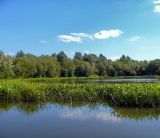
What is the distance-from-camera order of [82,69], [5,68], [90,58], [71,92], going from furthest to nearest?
[90,58] < [82,69] < [5,68] < [71,92]

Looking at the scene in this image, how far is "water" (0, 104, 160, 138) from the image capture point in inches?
408

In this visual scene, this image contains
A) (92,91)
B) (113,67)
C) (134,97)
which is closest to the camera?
(134,97)

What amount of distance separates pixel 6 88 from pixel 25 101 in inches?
52.6

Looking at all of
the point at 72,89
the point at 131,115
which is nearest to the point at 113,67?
the point at 72,89

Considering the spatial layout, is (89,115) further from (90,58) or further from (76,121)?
(90,58)

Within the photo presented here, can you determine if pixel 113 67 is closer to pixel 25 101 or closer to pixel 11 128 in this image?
pixel 25 101

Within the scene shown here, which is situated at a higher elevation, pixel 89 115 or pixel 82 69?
pixel 82 69

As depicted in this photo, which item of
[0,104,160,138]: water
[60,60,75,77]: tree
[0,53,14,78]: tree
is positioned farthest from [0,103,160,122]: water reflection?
Result: [60,60,75,77]: tree

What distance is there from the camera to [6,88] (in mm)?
18438

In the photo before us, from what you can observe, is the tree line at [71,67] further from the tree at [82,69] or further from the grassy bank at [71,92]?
the grassy bank at [71,92]

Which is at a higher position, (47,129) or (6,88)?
(6,88)

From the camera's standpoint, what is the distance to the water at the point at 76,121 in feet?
34.0

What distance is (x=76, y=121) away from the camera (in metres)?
12.6

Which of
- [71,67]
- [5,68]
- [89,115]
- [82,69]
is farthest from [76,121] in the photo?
[82,69]
